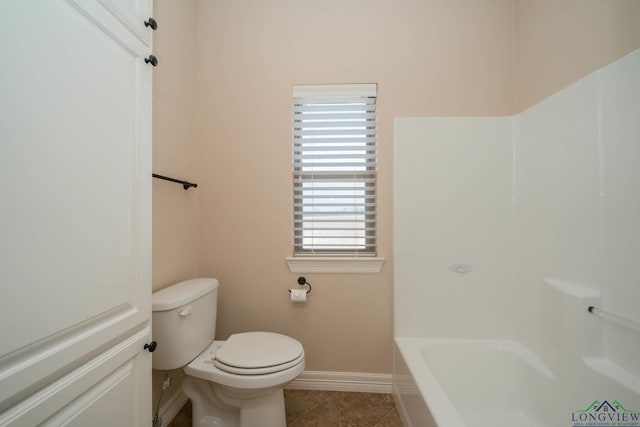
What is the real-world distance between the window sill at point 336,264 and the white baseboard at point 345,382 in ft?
2.16

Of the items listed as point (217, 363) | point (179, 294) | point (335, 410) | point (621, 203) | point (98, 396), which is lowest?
point (335, 410)

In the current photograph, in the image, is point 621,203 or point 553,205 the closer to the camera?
point 621,203

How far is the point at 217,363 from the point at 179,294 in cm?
37

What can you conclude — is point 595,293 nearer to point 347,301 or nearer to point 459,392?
point 459,392

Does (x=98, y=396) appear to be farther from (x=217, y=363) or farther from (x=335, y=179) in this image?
(x=335, y=179)

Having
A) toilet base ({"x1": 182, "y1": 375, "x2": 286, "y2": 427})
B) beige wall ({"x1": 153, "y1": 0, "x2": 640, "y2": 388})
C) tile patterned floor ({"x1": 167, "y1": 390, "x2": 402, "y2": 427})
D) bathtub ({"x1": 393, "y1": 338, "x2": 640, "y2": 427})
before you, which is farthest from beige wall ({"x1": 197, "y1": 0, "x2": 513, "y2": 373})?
toilet base ({"x1": 182, "y1": 375, "x2": 286, "y2": 427})

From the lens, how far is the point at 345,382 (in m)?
1.53

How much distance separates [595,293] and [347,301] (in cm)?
114

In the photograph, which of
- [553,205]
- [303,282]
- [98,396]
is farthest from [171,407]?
[553,205]

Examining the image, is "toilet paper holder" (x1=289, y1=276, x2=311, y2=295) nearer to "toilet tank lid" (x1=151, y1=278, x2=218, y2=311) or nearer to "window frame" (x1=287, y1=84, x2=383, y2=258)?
"window frame" (x1=287, y1=84, x2=383, y2=258)

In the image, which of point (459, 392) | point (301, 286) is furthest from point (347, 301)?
point (459, 392)

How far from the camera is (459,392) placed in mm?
1312

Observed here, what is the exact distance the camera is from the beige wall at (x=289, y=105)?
4.91 ft

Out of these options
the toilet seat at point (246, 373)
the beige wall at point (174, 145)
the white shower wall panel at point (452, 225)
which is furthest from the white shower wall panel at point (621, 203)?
the beige wall at point (174, 145)
